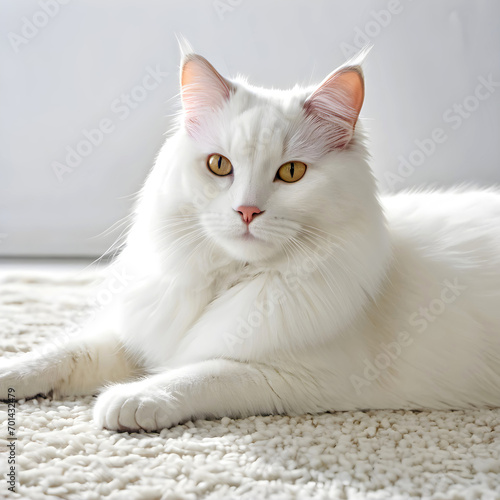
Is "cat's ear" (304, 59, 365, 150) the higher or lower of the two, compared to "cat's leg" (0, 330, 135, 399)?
higher

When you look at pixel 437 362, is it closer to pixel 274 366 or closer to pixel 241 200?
pixel 274 366

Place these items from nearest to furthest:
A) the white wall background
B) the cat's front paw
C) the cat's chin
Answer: the cat's front paw → the cat's chin → the white wall background

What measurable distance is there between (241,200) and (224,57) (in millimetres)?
2365

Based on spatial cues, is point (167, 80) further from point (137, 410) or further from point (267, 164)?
point (137, 410)

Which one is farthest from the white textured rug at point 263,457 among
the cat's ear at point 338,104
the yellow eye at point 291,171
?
the cat's ear at point 338,104

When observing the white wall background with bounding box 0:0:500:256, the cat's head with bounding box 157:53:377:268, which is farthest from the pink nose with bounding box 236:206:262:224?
the white wall background with bounding box 0:0:500:256

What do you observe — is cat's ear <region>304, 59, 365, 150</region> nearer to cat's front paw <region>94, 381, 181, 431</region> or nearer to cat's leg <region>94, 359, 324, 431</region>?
cat's leg <region>94, 359, 324, 431</region>

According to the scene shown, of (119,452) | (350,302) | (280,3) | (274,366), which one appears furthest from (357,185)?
(280,3)

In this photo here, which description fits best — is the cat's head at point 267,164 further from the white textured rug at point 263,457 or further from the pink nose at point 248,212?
the white textured rug at point 263,457

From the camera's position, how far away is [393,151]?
3.55 metres

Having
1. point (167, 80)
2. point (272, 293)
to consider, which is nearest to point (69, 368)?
point (272, 293)

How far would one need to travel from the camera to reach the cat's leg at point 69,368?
1.56 m

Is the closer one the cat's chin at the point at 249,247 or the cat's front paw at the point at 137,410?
the cat's front paw at the point at 137,410

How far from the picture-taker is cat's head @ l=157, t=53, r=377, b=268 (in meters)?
1.49
